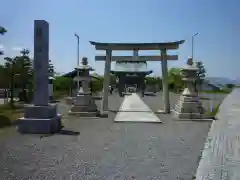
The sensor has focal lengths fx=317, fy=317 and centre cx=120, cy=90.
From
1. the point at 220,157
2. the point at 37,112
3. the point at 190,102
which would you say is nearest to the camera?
the point at 220,157

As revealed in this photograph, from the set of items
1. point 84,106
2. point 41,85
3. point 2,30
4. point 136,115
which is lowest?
point 136,115

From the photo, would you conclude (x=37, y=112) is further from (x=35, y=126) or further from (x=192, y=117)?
(x=192, y=117)

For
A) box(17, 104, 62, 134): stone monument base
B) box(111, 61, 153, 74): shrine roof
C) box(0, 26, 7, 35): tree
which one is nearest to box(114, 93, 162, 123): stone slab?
box(17, 104, 62, 134): stone monument base

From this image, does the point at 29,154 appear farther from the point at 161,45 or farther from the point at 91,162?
the point at 161,45

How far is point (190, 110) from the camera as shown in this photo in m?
16.8

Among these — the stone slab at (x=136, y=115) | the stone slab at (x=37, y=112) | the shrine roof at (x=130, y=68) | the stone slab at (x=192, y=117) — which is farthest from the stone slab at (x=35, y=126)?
the shrine roof at (x=130, y=68)

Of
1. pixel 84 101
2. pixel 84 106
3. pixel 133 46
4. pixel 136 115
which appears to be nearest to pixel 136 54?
pixel 133 46

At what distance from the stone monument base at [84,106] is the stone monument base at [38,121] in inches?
238

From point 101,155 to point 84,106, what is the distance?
10.2 m

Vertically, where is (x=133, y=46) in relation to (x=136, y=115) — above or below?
above

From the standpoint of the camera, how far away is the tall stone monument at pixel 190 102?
16562mm

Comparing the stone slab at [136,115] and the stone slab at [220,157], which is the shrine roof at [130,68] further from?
the stone slab at [220,157]

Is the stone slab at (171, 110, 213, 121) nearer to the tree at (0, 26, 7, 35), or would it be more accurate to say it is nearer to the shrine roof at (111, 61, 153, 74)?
the tree at (0, 26, 7, 35)

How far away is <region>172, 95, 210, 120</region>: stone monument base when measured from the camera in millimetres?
16500
